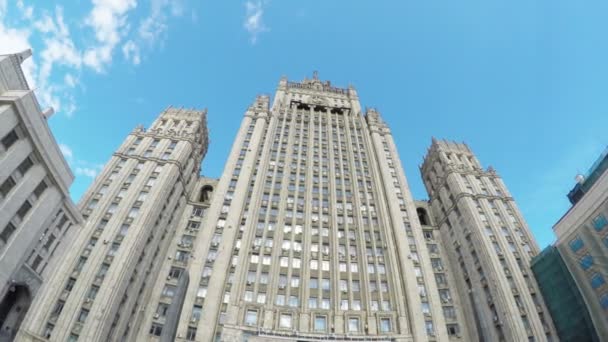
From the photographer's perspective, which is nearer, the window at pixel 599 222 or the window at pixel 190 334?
the window at pixel 599 222

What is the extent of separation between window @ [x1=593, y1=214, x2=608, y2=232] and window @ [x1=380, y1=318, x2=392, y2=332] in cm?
2483

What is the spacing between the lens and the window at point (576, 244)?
1512 inches

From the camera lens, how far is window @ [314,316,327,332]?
114 ft

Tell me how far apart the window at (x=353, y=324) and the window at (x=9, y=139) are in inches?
1369

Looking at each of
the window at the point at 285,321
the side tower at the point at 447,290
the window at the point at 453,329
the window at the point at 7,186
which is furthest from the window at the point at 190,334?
the window at the point at 453,329

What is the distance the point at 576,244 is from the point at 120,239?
55840 mm

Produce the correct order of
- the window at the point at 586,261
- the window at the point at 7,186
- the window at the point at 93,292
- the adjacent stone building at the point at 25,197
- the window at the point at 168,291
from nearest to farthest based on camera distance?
1. the window at the point at 7,186
2. the adjacent stone building at the point at 25,197
3. the window at the point at 93,292
4. the window at the point at 586,261
5. the window at the point at 168,291

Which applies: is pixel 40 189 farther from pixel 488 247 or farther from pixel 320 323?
pixel 488 247

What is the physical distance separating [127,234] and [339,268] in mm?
27506

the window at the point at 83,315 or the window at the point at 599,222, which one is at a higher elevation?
the window at the point at 599,222

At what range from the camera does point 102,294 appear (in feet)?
119

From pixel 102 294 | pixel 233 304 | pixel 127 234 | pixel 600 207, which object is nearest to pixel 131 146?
pixel 127 234

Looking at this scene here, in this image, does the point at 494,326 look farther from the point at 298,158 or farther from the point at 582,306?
the point at 298,158

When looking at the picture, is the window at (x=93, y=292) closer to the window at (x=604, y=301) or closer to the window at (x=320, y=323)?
the window at (x=320, y=323)
